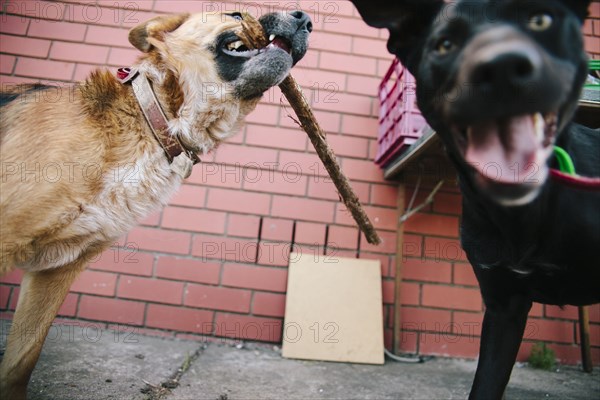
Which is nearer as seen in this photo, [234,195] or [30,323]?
[30,323]

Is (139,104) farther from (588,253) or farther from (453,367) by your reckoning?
(453,367)

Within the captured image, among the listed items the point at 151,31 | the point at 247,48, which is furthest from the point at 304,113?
the point at 151,31

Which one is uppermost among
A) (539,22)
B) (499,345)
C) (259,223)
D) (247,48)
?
(247,48)

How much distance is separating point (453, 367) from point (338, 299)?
3.02 ft

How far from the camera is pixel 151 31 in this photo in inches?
73.9

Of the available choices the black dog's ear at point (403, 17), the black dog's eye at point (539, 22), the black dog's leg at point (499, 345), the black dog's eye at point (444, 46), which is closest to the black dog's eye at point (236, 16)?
the black dog's ear at point (403, 17)

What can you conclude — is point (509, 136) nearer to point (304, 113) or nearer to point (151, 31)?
point (304, 113)

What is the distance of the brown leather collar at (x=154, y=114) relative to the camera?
169 cm

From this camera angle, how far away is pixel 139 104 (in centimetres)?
171

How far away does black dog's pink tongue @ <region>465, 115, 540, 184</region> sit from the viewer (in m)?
0.96

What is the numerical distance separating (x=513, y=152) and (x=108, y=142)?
1453 millimetres

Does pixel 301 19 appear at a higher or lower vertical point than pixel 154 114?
higher

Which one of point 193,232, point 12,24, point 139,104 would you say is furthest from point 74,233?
point 12,24

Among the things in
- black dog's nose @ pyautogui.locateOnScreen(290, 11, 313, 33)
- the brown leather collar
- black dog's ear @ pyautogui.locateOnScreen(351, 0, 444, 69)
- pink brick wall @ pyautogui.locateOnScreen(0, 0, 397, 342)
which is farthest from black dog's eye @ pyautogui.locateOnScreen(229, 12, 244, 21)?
pink brick wall @ pyautogui.locateOnScreen(0, 0, 397, 342)
